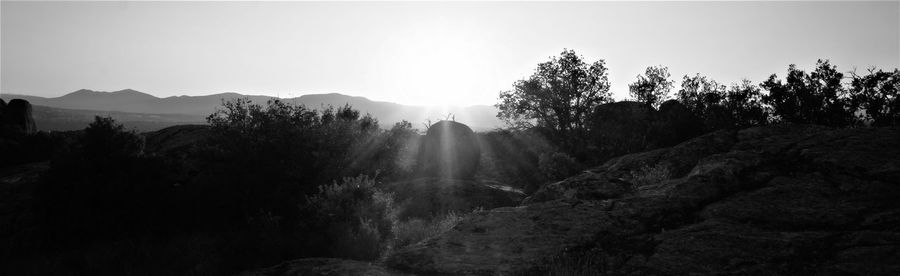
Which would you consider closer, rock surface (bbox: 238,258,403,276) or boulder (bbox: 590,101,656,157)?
rock surface (bbox: 238,258,403,276)

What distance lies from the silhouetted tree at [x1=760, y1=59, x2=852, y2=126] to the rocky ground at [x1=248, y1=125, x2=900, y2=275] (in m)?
23.6

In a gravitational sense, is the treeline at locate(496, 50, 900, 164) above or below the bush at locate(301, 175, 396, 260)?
above

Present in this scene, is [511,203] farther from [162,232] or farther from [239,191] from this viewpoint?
[162,232]

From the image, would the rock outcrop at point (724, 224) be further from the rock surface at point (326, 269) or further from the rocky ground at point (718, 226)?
the rock surface at point (326, 269)

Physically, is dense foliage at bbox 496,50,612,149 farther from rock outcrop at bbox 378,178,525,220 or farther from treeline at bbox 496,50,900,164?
rock outcrop at bbox 378,178,525,220

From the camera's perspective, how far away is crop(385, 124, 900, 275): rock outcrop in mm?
6484

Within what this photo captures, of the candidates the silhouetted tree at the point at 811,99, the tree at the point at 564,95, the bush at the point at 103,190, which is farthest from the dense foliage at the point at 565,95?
the bush at the point at 103,190

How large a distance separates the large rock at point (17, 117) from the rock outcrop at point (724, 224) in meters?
28.7

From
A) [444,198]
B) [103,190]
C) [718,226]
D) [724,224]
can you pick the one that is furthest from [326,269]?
[103,190]

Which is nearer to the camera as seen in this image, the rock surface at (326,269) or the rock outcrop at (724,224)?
the rock outcrop at (724,224)

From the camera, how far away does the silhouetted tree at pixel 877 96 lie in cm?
3014

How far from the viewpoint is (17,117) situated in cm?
2539

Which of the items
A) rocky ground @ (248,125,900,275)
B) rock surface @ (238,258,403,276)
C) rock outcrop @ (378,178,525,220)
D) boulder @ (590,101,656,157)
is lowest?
rock outcrop @ (378,178,525,220)

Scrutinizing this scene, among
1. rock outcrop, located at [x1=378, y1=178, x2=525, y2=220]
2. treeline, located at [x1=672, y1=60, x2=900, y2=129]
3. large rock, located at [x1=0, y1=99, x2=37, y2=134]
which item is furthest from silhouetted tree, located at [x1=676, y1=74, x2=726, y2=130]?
large rock, located at [x1=0, y1=99, x2=37, y2=134]
